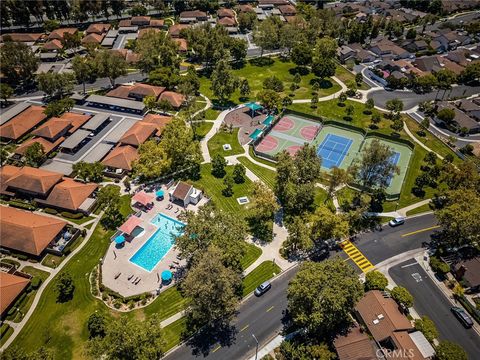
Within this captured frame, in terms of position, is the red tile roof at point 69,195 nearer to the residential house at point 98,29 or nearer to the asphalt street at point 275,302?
the asphalt street at point 275,302

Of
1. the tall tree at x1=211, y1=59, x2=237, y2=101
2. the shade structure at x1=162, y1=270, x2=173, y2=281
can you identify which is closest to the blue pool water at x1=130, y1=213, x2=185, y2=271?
the shade structure at x1=162, y1=270, x2=173, y2=281

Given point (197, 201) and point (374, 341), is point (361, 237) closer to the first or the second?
point (374, 341)

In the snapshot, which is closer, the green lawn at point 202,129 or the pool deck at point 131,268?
the pool deck at point 131,268

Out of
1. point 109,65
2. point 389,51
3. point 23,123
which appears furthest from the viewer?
point 389,51

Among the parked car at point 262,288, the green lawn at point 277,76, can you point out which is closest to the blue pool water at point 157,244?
the parked car at point 262,288

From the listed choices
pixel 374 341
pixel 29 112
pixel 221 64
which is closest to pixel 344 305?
pixel 374 341

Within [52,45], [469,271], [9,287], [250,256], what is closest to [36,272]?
[9,287]

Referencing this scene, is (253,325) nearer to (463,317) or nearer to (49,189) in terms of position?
(463,317)
